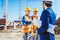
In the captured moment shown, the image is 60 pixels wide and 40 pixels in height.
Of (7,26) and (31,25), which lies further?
(7,26)

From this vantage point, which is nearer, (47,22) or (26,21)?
(47,22)

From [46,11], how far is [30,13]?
147 cm

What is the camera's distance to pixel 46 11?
3.10m

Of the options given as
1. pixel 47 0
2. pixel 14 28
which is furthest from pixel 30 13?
pixel 14 28

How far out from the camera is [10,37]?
21.3 ft

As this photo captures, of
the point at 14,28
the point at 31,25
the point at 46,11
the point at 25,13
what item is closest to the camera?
the point at 46,11

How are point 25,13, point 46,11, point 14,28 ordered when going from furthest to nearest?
point 14,28 < point 25,13 < point 46,11

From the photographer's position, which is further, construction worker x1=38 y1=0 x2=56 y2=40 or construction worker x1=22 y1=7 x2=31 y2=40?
construction worker x1=22 y1=7 x2=31 y2=40

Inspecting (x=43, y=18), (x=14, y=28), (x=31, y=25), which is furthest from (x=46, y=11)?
(x=14, y=28)

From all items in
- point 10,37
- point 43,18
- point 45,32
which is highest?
point 43,18

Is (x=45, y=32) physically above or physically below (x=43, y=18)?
below

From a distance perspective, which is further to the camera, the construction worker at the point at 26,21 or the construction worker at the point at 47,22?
the construction worker at the point at 26,21

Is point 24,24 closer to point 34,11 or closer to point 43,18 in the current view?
point 34,11

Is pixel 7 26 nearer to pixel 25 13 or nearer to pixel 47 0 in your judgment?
pixel 25 13
